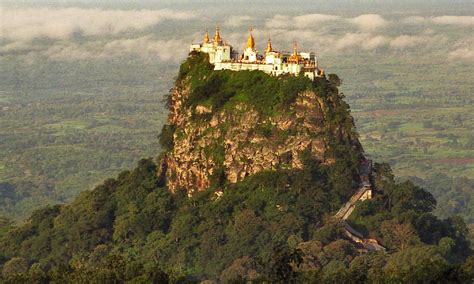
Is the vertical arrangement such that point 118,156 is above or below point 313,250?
below

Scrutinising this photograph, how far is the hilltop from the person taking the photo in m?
82.6

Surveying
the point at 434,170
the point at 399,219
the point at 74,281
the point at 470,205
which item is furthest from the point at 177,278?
the point at 434,170

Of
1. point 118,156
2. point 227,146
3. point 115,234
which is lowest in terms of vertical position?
point 118,156

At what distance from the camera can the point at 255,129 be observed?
88.2m

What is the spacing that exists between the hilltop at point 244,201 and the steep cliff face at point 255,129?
86 millimetres

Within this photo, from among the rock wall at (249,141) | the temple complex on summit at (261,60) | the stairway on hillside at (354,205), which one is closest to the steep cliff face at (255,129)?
the rock wall at (249,141)

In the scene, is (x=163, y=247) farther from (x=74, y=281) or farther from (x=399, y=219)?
(x=74, y=281)

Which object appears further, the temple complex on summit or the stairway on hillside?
the temple complex on summit

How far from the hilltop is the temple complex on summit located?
72cm

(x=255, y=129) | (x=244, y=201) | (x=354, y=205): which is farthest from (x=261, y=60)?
(x=354, y=205)

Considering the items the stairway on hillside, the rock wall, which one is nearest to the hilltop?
the rock wall

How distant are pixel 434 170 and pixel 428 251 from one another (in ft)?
282

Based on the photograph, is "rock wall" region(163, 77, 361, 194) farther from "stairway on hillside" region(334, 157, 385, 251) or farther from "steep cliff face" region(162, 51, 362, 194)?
"stairway on hillside" region(334, 157, 385, 251)

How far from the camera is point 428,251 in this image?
78312 millimetres
